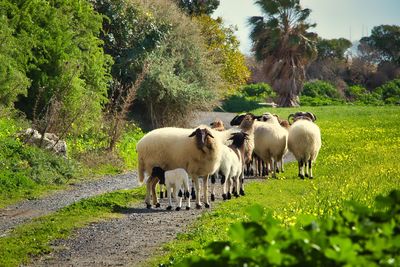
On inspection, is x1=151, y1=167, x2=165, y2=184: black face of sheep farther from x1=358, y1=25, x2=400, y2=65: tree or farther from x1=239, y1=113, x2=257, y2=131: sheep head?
x1=358, y1=25, x2=400, y2=65: tree

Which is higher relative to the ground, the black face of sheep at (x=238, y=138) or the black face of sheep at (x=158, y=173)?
the black face of sheep at (x=238, y=138)

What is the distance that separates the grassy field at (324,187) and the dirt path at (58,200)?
3443 millimetres

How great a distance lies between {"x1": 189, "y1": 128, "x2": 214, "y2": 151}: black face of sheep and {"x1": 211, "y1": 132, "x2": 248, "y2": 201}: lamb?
3.08ft

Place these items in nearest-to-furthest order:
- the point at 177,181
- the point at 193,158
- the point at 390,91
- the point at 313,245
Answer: the point at 313,245, the point at 177,181, the point at 193,158, the point at 390,91

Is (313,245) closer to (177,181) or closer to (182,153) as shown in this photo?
(177,181)

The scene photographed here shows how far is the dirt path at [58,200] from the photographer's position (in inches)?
631

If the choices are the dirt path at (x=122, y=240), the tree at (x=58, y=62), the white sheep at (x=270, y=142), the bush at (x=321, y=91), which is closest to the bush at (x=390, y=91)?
the bush at (x=321, y=91)

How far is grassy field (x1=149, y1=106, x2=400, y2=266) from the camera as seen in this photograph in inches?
496

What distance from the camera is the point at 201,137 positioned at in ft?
56.5

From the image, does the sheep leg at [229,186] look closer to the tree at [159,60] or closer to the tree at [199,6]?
the tree at [159,60]

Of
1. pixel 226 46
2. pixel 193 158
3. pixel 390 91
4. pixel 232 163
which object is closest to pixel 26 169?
pixel 193 158

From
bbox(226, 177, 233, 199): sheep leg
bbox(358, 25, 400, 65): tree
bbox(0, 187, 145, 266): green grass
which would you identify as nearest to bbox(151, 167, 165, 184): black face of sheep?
bbox(0, 187, 145, 266): green grass

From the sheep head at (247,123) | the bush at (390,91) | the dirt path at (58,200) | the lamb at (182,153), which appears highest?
the bush at (390,91)

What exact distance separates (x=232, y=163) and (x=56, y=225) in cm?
544
